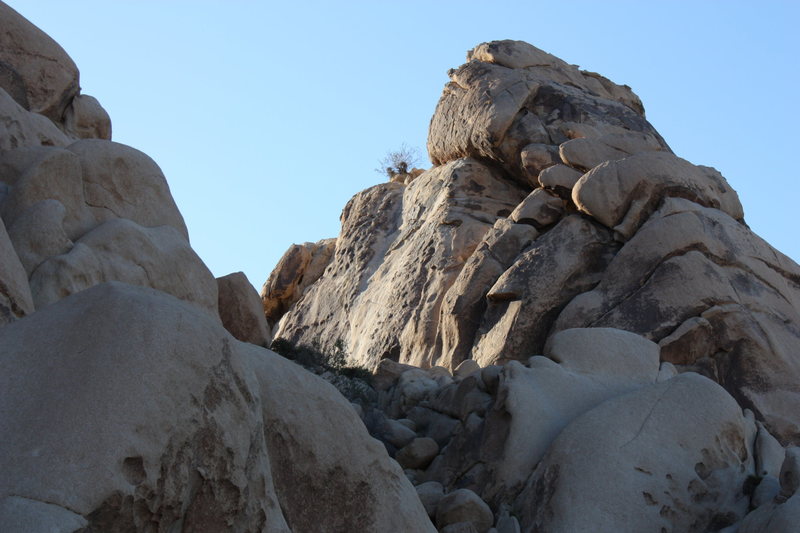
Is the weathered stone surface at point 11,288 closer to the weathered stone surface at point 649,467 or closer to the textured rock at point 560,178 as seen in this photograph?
the weathered stone surface at point 649,467

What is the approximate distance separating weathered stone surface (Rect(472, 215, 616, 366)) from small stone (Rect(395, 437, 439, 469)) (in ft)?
15.2

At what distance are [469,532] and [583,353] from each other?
3.89 meters

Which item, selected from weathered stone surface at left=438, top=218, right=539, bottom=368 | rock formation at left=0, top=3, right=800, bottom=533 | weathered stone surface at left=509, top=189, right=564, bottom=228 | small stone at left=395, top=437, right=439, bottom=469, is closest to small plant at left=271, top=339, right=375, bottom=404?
rock formation at left=0, top=3, right=800, bottom=533

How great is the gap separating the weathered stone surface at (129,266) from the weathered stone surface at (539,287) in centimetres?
649

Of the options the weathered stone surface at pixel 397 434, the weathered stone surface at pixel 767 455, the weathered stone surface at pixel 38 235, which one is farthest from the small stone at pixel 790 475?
the weathered stone surface at pixel 38 235

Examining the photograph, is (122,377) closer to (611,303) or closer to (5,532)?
(5,532)

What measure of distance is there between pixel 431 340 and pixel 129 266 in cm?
992

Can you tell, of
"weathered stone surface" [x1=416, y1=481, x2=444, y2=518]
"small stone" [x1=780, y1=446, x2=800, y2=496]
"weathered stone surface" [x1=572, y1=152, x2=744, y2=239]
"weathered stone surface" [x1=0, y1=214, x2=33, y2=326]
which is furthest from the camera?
"weathered stone surface" [x1=572, y1=152, x2=744, y2=239]

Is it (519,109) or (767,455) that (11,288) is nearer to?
(767,455)

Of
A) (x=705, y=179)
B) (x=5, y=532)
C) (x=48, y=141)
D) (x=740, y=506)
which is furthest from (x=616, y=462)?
(x=705, y=179)

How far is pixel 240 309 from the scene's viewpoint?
14000mm

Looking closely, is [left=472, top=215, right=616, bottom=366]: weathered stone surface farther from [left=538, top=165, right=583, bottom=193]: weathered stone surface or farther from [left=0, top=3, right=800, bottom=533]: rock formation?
[left=538, top=165, right=583, bottom=193]: weathered stone surface

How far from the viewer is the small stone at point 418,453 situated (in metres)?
13.4

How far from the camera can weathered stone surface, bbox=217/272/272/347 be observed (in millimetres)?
13945
